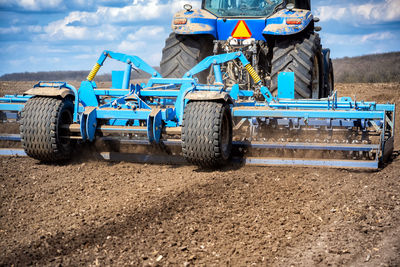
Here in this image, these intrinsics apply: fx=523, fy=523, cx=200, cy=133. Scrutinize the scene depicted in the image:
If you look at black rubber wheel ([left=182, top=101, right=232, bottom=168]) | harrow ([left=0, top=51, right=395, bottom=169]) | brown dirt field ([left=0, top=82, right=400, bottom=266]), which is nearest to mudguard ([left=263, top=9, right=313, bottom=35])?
harrow ([left=0, top=51, right=395, bottom=169])

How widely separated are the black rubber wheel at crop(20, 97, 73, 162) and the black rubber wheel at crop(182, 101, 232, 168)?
1431mm

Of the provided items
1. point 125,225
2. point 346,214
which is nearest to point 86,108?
point 125,225

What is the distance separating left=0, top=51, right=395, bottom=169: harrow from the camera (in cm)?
552

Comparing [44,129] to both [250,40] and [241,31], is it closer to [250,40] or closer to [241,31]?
[250,40]

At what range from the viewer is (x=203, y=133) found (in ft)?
17.7

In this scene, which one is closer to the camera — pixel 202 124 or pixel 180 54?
pixel 202 124

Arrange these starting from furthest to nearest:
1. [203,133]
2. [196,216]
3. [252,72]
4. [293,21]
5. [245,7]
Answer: [245,7] < [293,21] < [252,72] < [203,133] < [196,216]

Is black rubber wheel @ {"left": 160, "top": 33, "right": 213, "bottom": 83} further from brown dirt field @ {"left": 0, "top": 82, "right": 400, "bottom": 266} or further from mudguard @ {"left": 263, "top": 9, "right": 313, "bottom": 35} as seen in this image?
brown dirt field @ {"left": 0, "top": 82, "right": 400, "bottom": 266}

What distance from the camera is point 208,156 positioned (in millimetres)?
5430

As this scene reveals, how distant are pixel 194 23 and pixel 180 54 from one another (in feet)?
1.66

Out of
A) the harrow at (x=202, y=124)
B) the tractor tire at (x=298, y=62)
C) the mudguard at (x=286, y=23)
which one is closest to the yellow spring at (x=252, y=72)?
the harrow at (x=202, y=124)

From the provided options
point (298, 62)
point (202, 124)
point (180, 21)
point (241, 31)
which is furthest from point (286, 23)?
point (202, 124)

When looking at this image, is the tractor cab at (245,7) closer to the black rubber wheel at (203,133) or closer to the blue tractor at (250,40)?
the blue tractor at (250,40)

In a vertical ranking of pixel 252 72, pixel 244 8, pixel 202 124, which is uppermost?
pixel 244 8
